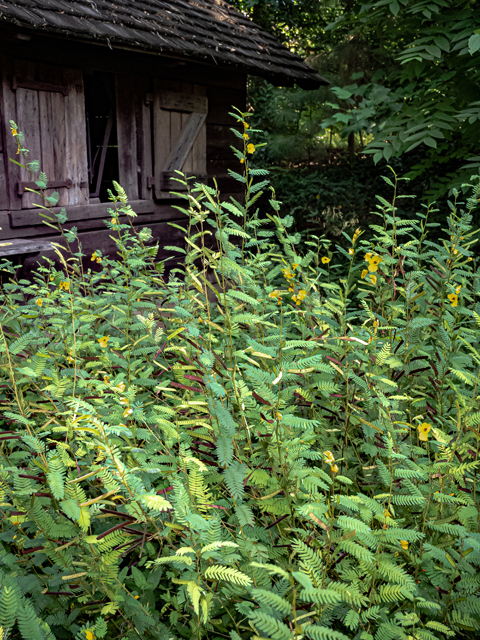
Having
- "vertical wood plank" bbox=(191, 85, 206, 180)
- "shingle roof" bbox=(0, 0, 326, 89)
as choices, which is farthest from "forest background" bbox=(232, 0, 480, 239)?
"vertical wood plank" bbox=(191, 85, 206, 180)

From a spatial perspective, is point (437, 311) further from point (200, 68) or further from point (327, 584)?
point (200, 68)

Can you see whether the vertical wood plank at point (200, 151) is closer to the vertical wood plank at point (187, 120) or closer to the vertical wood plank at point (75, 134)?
the vertical wood plank at point (187, 120)

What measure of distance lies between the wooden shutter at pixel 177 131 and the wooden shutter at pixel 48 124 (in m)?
0.93

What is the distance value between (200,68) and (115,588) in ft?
19.4

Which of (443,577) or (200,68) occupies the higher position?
(200,68)

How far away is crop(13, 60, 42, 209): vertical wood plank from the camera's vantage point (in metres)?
4.23

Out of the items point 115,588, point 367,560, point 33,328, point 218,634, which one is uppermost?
point 33,328

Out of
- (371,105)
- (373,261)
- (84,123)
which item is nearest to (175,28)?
(84,123)

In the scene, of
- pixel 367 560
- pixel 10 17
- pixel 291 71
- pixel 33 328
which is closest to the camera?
pixel 367 560

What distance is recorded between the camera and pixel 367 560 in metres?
0.92

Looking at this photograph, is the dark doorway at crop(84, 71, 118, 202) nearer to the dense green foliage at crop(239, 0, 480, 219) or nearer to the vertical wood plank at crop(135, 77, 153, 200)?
the vertical wood plank at crop(135, 77, 153, 200)

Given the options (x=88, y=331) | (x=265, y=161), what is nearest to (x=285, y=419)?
(x=88, y=331)

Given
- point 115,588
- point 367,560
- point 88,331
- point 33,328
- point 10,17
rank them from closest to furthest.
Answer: point 367,560
point 115,588
point 88,331
point 33,328
point 10,17

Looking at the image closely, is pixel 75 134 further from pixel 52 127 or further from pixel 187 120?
pixel 187 120
